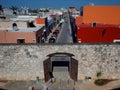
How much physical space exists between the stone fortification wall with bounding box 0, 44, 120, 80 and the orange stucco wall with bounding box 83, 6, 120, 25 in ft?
37.5

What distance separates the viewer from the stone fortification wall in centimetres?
1911

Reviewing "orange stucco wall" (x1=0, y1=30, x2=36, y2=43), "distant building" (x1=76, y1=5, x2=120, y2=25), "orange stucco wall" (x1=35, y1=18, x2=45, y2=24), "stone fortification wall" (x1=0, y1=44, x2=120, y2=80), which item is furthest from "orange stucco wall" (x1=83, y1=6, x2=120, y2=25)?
"orange stucco wall" (x1=35, y1=18, x2=45, y2=24)

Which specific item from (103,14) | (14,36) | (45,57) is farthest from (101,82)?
(14,36)

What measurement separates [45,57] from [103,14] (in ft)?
46.1

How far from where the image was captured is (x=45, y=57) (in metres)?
19.4

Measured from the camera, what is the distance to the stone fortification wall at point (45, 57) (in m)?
19.1

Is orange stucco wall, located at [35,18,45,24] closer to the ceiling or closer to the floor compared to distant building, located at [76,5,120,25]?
closer to the floor

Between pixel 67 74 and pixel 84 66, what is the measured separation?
2.30 meters

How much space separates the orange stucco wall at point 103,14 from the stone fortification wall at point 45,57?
11.4m

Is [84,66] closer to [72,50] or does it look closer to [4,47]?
[72,50]

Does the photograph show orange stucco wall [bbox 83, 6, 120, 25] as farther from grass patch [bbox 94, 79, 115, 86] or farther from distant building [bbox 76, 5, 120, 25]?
grass patch [bbox 94, 79, 115, 86]

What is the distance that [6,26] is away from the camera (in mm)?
34344

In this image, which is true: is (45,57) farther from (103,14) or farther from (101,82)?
(103,14)

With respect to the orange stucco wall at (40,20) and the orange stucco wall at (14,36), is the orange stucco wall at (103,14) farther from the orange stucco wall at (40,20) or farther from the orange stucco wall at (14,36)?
the orange stucco wall at (40,20)
